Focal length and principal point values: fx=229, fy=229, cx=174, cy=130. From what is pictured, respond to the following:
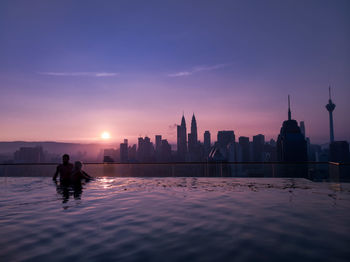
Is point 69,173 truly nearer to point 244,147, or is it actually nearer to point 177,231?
point 177,231

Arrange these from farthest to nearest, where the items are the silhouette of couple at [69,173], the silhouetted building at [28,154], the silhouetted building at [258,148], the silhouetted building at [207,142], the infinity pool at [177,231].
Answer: the silhouetted building at [207,142] < the silhouetted building at [258,148] < the silhouetted building at [28,154] < the silhouette of couple at [69,173] < the infinity pool at [177,231]

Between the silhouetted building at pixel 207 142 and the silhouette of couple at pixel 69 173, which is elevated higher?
the silhouetted building at pixel 207 142

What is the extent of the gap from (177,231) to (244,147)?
15549 centimetres

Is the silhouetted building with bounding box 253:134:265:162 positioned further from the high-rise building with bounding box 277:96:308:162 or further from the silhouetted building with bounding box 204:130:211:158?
the silhouetted building with bounding box 204:130:211:158

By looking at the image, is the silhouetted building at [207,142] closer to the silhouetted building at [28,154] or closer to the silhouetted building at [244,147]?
the silhouetted building at [244,147]

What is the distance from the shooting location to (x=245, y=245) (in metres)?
4.37

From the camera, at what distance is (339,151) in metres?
138

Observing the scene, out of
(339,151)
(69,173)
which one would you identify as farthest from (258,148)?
(69,173)

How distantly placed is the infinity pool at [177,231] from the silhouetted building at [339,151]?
156 metres

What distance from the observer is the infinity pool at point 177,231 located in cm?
396

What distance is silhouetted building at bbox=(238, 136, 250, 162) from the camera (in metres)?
148

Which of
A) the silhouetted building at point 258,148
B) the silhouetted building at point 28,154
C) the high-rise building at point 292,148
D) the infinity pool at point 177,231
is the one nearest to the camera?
the infinity pool at point 177,231

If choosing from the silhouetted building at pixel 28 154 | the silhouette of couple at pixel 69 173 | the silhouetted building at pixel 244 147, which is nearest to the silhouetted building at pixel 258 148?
the silhouetted building at pixel 244 147

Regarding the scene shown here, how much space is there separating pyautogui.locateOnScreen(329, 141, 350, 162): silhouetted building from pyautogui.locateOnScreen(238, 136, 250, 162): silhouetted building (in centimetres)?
4687
